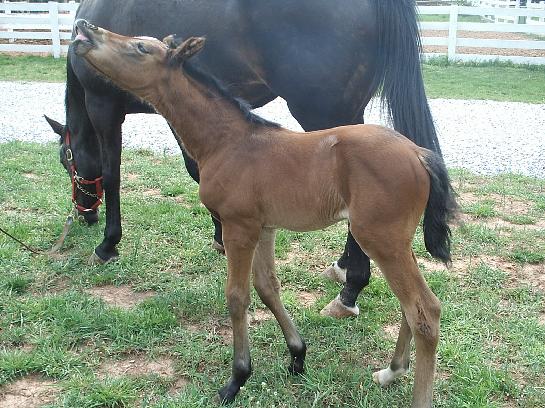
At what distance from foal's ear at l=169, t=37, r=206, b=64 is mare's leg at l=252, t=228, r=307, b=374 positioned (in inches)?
38.4

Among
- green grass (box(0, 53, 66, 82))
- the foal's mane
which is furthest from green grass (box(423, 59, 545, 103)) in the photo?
the foal's mane

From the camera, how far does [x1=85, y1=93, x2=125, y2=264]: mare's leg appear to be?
4.19m

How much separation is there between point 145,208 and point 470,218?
3.07 metres

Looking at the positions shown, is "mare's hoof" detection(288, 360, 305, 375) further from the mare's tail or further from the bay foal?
the mare's tail

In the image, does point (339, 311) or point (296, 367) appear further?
point (339, 311)

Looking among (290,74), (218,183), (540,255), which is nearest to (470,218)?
(540,255)

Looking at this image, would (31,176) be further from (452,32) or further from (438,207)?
(452,32)

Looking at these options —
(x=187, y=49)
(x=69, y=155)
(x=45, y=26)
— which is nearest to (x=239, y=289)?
(x=187, y=49)

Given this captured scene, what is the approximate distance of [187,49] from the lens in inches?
108

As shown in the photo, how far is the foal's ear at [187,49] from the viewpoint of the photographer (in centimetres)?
271

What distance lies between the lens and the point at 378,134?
2.53 metres

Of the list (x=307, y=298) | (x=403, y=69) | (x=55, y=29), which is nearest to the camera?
(x=403, y=69)

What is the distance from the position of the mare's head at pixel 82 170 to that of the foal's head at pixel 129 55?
204 cm

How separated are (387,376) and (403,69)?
5.96 feet
